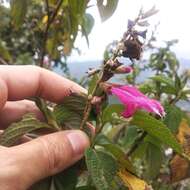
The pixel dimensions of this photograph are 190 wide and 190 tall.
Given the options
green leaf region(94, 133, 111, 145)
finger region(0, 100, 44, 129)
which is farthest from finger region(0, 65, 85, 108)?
green leaf region(94, 133, 111, 145)

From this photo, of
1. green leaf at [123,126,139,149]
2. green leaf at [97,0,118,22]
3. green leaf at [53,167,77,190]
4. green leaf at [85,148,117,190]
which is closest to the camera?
green leaf at [85,148,117,190]

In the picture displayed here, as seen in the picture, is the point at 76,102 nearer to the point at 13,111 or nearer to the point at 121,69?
the point at 121,69

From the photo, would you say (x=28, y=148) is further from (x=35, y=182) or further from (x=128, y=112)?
(x=128, y=112)

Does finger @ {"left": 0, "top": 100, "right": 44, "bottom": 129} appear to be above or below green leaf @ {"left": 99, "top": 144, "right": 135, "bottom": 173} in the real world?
below

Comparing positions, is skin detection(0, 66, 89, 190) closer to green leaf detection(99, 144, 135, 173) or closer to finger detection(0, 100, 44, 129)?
green leaf detection(99, 144, 135, 173)

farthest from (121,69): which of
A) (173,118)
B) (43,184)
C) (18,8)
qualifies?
(18,8)

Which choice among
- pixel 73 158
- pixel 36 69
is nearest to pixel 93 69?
pixel 73 158
